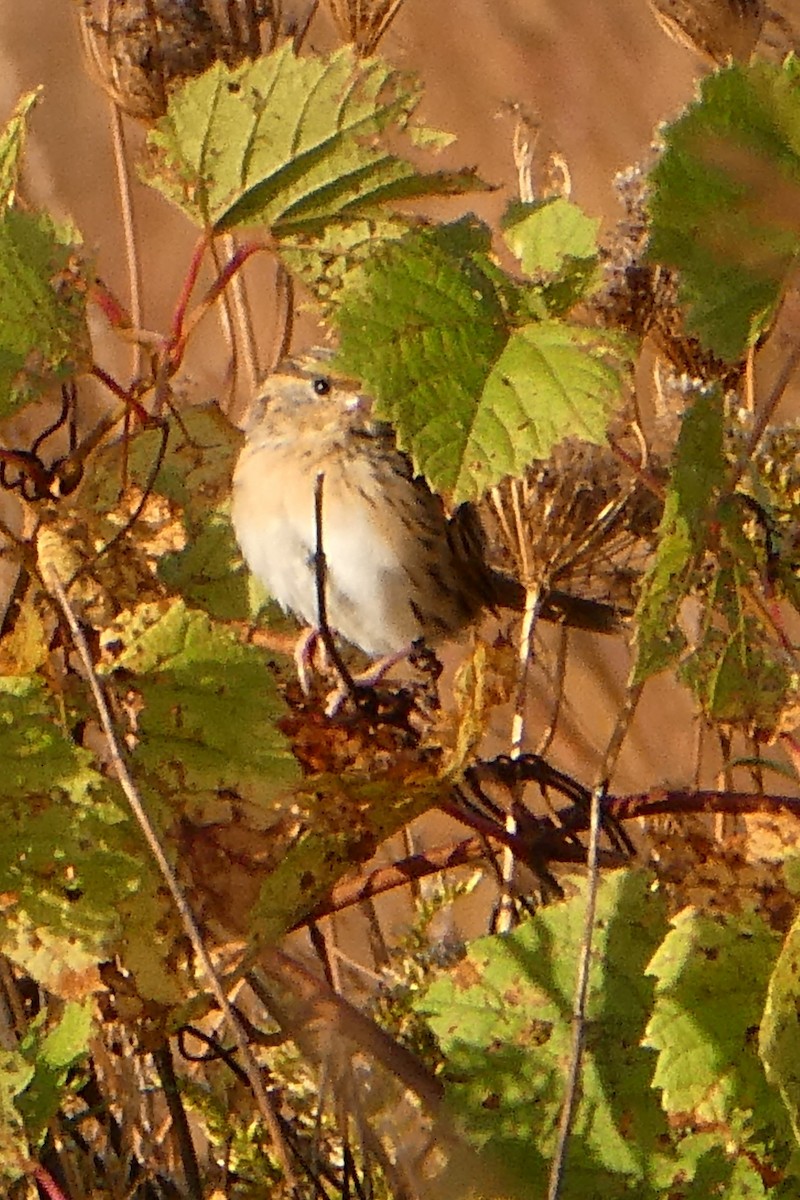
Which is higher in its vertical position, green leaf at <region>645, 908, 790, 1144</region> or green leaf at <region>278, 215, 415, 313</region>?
green leaf at <region>278, 215, 415, 313</region>

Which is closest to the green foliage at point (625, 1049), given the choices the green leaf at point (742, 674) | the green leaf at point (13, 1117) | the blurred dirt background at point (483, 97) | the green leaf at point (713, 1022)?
the green leaf at point (713, 1022)

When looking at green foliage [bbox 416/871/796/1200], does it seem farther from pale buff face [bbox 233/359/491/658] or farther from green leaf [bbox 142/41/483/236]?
pale buff face [bbox 233/359/491/658]

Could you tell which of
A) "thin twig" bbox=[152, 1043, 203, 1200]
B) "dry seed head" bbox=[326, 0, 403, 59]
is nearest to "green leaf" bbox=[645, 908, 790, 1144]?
"thin twig" bbox=[152, 1043, 203, 1200]

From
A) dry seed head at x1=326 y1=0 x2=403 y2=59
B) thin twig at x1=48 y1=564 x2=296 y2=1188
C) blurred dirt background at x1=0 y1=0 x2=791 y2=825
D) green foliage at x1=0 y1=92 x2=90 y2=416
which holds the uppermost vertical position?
blurred dirt background at x1=0 y1=0 x2=791 y2=825

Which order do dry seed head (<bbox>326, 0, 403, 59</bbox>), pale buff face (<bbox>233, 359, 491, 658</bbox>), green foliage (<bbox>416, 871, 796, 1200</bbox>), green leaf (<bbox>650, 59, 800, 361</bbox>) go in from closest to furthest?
1. green leaf (<bbox>650, 59, 800, 361</bbox>)
2. green foliage (<bbox>416, 871, 796, 1200</bbox>)
3. dry seed head (<bbox>326, 0, 403, 59</bbox>)
4. pale buff face (<bbox>233, 359, 491, 658</bbox>)

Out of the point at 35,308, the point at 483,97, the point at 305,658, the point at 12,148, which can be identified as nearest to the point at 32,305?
the point at 35,308

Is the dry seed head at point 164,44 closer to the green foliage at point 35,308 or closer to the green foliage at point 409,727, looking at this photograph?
the green foliage at point 409,727

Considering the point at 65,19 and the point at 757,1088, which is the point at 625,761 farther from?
the point at 757,1088

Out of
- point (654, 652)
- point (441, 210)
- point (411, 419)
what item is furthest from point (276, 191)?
point (441, 210)

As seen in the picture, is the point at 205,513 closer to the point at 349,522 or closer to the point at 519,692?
the point at 519,692
